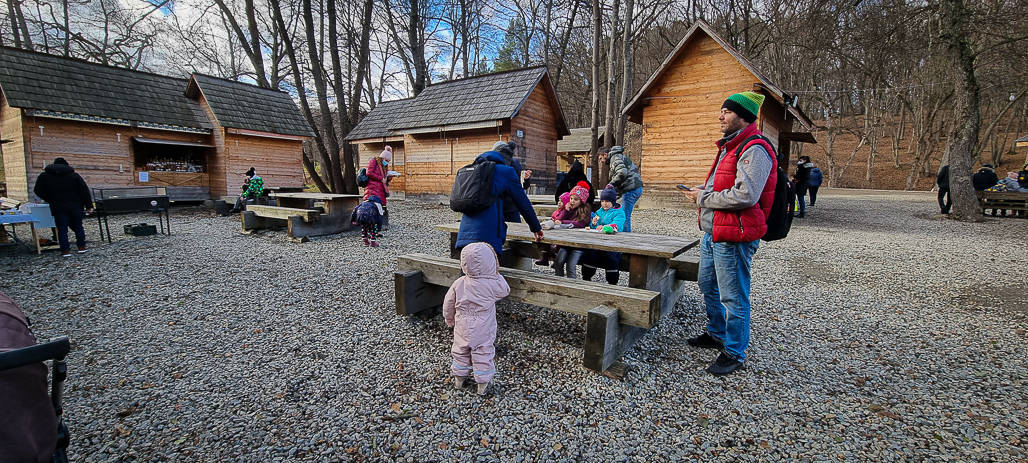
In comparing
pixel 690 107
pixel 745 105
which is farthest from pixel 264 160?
pixel 745 105

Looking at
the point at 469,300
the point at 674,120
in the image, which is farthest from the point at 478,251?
the point at 674,120

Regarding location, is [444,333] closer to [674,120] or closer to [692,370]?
[692,370]

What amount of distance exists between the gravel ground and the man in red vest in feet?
1.45

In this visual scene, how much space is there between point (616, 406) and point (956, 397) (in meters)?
2.37

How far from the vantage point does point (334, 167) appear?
1788cm

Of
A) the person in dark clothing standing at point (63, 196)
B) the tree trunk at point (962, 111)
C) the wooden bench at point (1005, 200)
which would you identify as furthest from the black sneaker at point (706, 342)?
the wooden bench at point (1005, 200)

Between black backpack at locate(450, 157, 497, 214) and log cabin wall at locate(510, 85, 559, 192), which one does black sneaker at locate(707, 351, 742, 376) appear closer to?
black backpack at locate(450, 157, 497, 214)

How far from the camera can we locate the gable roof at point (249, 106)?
628 inches

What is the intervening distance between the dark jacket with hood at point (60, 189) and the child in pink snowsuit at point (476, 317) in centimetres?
829

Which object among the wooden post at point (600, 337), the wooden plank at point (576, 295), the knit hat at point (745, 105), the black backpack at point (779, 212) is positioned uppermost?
the knit hat at point (745, 105)

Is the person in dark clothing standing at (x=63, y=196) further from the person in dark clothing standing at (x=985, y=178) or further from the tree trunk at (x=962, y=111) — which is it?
the person in dark clothing standing at (x=985, y=178)

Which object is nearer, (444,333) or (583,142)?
(444,333)

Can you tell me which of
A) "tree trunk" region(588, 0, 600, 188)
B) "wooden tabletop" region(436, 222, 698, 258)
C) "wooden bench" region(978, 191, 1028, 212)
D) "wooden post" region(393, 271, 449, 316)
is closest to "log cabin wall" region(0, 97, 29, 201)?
"wooden post" region(393, 271, 449, 316)

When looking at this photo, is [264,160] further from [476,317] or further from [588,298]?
[588,298]
